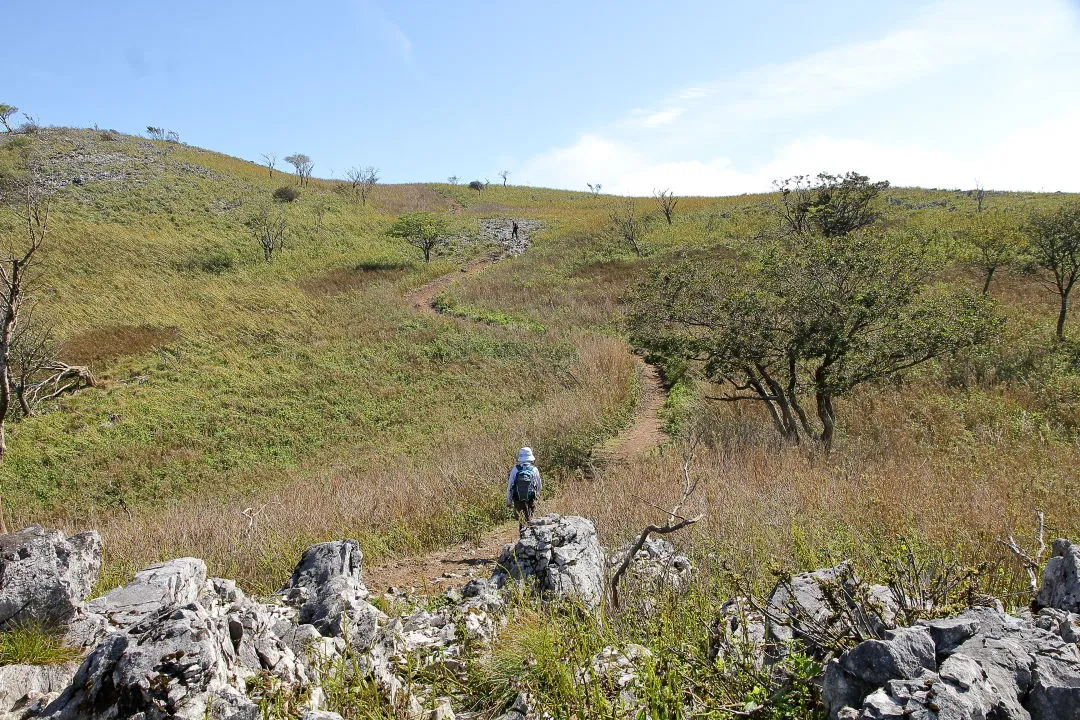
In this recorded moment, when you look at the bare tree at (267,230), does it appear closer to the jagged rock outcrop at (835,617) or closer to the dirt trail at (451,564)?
the dirt trail at (451,564)

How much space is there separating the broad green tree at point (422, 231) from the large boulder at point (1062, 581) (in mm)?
44677

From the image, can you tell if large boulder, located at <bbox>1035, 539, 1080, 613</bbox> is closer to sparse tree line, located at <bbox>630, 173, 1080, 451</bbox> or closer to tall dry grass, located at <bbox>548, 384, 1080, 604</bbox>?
tall dry grass, located at <bbox>548, 384, 1080, 604</bbox>

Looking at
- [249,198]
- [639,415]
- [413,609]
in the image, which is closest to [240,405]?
[639,415]

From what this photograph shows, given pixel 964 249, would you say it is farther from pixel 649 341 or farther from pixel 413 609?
pixel 413 609

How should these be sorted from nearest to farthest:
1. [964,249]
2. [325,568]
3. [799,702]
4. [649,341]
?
[799,702]
[325,568]
[649,341]
[964,249]

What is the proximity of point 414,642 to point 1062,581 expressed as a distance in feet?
14.8

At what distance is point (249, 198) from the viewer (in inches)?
2116

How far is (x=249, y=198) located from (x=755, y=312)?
54987 millimetres

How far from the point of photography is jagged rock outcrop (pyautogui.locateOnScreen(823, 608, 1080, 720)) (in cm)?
234

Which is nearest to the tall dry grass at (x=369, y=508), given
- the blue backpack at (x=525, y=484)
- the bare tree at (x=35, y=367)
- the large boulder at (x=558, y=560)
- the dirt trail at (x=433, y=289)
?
the blue backpack at (x=525, y=484)

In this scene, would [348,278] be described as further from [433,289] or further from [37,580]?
[37,580]

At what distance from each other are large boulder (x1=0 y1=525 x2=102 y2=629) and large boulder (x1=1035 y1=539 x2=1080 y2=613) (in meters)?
6.90

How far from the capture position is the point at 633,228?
156 feet

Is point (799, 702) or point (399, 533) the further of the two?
point (399, 533)
